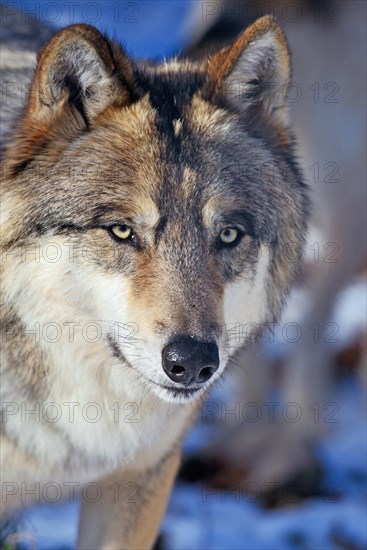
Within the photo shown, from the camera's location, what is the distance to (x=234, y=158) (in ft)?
10.5

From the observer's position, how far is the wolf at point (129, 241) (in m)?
2.89

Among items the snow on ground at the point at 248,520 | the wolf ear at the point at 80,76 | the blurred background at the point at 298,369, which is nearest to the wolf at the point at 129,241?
the wolf ear at the point at 80,76

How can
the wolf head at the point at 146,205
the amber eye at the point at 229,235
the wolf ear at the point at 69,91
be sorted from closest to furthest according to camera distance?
the wolf head at the point at 146,205 → the wolf ear at the point at 69,91 → the amber eye at the point at 229,235

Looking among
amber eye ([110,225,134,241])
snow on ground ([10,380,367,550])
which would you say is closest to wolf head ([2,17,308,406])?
amber eye ([110,225,134,241])

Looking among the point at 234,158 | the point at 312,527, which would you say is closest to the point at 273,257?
the point at 234,158

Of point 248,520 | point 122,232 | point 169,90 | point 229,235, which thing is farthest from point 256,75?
point 248,520

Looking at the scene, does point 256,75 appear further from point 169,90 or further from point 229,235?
point 229,235

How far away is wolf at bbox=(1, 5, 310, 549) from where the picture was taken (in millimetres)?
2889

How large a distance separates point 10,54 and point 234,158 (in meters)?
1.51

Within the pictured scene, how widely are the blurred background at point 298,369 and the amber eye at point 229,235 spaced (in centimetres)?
234

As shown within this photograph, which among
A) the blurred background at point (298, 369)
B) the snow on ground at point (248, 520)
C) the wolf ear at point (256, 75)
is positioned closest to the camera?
the wolf ear at point (256, 75)

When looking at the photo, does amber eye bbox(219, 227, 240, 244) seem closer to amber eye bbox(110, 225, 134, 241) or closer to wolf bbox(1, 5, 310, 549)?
wolf bbox(1, 5, 310, 549)

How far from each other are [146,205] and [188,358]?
0.57m

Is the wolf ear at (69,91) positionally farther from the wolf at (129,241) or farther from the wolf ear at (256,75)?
the wolf ear at (256,75)
